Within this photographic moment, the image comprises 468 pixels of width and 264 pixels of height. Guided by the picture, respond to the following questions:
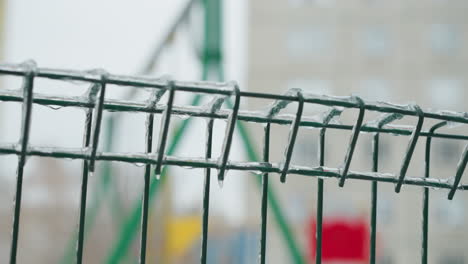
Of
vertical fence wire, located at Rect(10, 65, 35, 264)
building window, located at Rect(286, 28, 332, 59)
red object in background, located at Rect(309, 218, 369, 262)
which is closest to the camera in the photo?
vertical fence wire, located at Rect(10, 65, 35, 264)

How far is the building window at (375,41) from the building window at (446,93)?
2.69 ft

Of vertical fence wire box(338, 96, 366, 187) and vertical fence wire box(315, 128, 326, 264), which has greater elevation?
vertical fence wire box(338, 96, 366, 187)

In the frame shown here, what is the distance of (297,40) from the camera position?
393 inches

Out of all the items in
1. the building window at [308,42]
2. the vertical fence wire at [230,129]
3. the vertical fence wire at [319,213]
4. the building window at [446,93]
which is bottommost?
the vertical fence wire at [319,213]

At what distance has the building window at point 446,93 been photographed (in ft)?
31.8

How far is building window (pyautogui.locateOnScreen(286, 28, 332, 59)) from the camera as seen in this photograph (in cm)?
992

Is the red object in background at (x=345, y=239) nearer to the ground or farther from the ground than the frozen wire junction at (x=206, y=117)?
nearer to the ground

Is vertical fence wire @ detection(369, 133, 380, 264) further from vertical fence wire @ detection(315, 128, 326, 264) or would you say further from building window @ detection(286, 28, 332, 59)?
building window @ detection(286, 28, 332, 59)

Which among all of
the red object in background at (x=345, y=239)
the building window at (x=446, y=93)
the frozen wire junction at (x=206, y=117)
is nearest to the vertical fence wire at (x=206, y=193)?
the frozen wire junction at (x=206, y=117)

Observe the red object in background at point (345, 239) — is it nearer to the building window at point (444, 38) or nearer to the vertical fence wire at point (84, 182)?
the vertical fence wire at point (84, 182)

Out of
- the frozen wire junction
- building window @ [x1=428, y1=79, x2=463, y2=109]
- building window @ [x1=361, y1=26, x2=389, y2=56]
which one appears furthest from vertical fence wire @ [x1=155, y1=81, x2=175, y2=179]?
building window @ [x1=361, y1=26, x2=389, y2=56]

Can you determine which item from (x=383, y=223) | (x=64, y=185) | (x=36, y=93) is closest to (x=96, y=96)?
(x=36, y=93)

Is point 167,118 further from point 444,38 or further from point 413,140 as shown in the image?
point 444,38

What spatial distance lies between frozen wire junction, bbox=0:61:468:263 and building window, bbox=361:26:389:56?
9.69m
